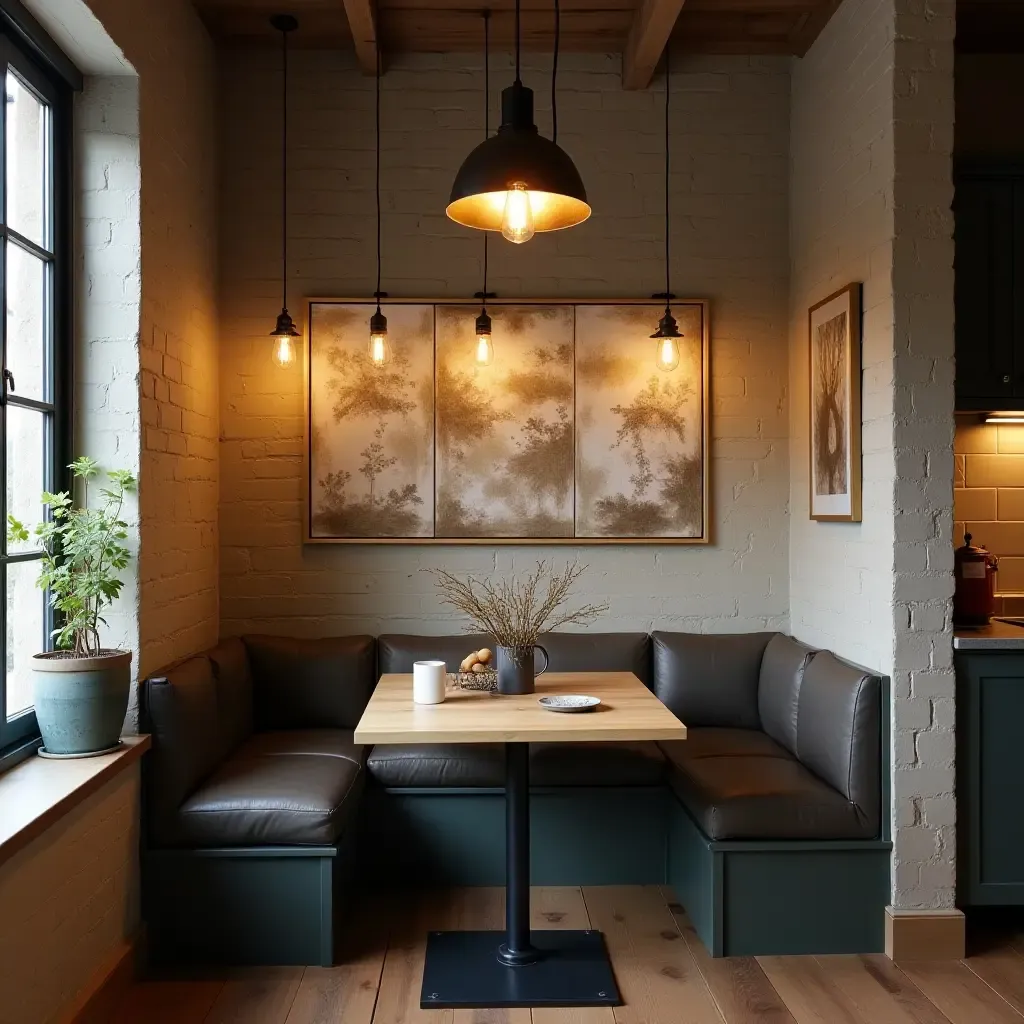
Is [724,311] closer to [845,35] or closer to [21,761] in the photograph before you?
[845,35]

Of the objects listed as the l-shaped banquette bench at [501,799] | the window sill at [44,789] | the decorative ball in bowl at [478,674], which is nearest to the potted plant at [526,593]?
the l-shaped banquette bench at [501,799]

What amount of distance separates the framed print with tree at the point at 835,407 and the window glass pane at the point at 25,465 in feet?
8.17

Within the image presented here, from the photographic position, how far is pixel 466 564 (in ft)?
13.4

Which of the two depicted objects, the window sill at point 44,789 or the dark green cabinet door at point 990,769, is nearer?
the window sill at point 44,789

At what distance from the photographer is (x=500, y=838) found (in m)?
3.55

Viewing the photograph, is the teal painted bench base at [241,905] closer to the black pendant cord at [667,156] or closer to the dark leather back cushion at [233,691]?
the dark leather back cushion at [233,691]

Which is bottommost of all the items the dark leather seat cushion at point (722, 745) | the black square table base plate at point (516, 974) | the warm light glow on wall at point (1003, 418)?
the black square table base plate at point (516, 974)

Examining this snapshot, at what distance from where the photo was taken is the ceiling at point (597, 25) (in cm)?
363

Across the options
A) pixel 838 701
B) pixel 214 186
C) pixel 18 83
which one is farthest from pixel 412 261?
pixel 838 701

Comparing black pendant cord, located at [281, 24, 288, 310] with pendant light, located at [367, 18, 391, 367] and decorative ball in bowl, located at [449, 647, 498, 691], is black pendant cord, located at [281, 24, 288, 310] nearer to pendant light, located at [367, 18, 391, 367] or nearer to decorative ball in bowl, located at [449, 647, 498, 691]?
pendant light, located at [367, 18, 391, 367]

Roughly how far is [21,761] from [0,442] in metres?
0.82

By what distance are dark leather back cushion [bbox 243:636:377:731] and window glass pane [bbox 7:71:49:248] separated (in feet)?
5.63

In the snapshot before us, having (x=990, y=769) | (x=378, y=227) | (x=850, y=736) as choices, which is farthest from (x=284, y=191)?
(x=990, y=769)

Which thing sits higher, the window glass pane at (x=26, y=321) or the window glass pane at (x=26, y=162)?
the window glass pane at (x=26, y=162)
